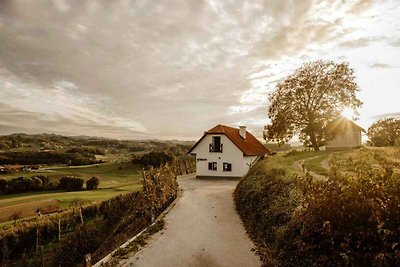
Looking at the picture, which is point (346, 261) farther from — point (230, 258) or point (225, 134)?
point (225, 134)

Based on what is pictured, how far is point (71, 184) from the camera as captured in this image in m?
58.9

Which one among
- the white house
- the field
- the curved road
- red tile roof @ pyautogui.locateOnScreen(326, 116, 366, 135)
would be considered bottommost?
the field

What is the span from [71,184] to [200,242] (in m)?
55.3

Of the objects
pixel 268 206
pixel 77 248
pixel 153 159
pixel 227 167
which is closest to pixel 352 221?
pixel 268 206

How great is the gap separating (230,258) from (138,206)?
981 centimetres

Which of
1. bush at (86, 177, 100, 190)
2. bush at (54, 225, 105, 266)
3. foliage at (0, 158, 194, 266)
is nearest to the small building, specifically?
foliage at (0, 158, 194, 266)

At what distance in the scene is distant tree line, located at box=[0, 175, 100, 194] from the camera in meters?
56.8

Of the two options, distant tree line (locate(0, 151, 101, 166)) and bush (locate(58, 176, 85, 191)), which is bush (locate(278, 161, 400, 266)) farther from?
distant tree line (locate(0, 151, 101, 166))

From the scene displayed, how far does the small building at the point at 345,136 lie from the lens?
37.5 m

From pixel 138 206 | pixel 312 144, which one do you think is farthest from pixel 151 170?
pixel 312 144

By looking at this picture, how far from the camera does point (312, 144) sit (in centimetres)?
3722

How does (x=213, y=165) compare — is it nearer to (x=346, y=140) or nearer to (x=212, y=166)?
(x=212, y=166)

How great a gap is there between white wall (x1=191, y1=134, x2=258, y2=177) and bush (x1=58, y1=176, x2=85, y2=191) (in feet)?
113

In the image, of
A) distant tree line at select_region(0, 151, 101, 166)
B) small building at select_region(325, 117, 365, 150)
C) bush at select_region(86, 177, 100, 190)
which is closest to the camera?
small building at select_region(325, 117, 365, 150)
